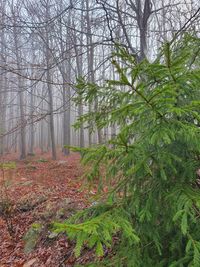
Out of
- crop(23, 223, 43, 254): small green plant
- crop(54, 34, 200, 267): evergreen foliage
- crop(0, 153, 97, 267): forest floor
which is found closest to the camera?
crop(54, 34, 200, 267): evergreen foliage

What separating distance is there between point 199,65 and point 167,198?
163cm

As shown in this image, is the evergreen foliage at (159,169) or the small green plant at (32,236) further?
the small green plant at (32,236)

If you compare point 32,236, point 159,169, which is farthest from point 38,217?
point 159,169

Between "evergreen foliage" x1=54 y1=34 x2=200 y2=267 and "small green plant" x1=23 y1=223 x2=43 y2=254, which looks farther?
"small green plant" x1=23 y1=223 x2=43 y2=254

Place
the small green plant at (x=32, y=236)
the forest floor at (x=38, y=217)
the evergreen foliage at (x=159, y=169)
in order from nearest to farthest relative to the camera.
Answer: the evergreen foliage at (x=159, y=169) < the forest floor at (x=38, y=217) < the small green plant at (x=32, y=236)

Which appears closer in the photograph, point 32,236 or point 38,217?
point 32,236

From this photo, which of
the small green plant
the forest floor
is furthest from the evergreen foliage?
the small green plant

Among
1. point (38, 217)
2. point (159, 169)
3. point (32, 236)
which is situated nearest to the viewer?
point (159, 169)

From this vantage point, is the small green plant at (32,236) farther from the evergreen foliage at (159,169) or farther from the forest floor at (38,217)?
the evergreen foliage at (159,169)

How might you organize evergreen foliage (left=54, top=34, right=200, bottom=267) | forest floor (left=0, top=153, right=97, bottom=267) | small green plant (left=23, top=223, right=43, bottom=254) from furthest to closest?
1. small green plant (left=23, top=223, right=43, bottom=254)
2. forest floor (left=0, top=153, right=97, bottom=267)
3. evergreen foliage (left=54, top=34, right=200, bottom=267)

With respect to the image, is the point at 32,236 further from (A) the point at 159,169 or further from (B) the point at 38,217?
(A) the point at 159,169

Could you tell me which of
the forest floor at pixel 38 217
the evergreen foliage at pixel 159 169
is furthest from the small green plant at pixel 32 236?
the evergreen foliage at pixel 159 169

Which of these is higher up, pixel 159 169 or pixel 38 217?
pixel 159 169

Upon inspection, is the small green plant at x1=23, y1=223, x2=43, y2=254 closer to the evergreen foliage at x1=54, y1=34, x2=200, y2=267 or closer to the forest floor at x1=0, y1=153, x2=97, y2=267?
the forest floor at x1=0, y1=153, x2=97, y2=267
